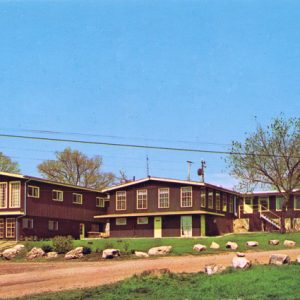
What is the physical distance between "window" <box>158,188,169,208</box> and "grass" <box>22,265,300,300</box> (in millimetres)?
38522

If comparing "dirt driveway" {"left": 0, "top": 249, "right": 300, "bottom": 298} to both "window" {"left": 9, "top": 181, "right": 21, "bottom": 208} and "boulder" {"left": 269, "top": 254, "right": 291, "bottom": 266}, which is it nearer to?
"boulder" {"left": 269, "top": 254, "right": 291, "bottom": 266}

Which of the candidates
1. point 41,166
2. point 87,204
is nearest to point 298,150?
point 87,204

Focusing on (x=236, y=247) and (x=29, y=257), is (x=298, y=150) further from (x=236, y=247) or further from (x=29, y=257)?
(x=29, y=257)

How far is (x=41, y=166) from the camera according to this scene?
275 ft

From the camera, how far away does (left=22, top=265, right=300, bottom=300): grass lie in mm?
16406

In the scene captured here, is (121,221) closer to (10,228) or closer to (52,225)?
(52,225)

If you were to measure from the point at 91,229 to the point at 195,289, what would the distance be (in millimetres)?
47311

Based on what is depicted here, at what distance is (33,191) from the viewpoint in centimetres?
5516

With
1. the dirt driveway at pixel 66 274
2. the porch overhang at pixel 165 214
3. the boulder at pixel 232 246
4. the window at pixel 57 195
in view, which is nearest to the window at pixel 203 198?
the porch overhang at pixel 165 214

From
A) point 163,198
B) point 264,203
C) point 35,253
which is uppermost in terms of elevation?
point 163,198

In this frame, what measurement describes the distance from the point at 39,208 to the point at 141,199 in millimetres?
10209

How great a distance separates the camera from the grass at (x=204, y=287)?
53.8 feet

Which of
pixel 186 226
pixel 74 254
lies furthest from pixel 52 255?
pixel 186 226

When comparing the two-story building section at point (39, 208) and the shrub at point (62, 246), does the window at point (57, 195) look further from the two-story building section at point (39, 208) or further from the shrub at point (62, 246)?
the shrub at point (62, 246)
